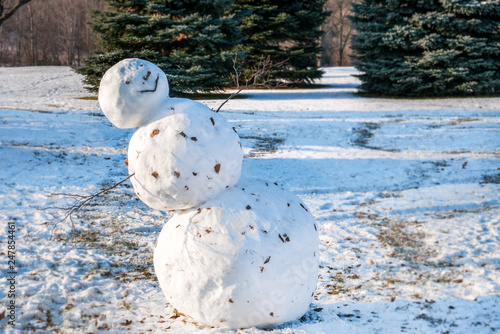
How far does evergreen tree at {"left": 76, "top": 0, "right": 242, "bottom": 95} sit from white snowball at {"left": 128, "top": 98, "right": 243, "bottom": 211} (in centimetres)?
1231

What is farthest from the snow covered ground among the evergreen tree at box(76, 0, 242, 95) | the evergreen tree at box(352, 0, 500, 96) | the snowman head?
the evergreen tree at box(352, 0, 500, 96)

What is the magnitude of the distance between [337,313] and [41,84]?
2068 centimetres

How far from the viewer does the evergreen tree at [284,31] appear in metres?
20.8

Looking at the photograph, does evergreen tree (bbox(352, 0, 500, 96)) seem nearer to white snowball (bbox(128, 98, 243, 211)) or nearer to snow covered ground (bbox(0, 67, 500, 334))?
snow covered ground (bbox(0, 67, 500, 334))

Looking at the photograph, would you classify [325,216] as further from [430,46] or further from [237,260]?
[430,46]

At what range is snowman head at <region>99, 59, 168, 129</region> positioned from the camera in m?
3.35

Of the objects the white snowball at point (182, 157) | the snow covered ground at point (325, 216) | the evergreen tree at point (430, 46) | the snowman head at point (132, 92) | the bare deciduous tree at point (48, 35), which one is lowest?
the snow covered ground at point (325, 216)

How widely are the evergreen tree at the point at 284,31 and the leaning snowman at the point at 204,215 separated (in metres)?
17.9

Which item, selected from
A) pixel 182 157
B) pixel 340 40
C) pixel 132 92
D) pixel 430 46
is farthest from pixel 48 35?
pixel 182 157

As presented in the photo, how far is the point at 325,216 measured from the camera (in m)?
7.75

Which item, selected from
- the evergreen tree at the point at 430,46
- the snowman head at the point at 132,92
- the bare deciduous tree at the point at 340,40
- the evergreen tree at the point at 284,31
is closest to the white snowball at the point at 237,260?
the snowman head at the point at 132,92

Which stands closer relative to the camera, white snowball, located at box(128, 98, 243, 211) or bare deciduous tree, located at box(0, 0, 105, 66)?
white snowball, located at box(128, 98, 243, 211)

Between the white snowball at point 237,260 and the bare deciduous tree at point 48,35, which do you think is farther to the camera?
the bare deciduous tree at point 48,35

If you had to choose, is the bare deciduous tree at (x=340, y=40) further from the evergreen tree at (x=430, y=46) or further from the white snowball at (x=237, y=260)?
the white snowball at (x=237, y=260)
